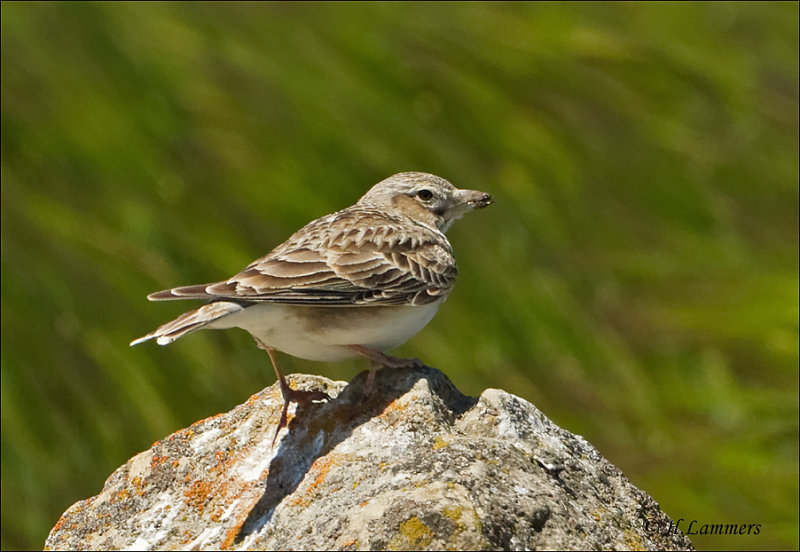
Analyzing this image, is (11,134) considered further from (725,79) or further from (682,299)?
(725,79)

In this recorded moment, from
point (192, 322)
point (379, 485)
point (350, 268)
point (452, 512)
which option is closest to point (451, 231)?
point (350, 268)

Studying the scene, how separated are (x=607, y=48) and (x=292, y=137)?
11.2 m

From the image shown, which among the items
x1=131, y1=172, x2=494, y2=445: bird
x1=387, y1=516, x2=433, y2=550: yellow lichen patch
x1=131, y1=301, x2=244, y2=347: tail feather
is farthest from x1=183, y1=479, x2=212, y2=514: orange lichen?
x1=387, y1=516, x2=433, y2=550: yellow lichen patch

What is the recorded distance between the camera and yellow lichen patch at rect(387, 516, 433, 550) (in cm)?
641

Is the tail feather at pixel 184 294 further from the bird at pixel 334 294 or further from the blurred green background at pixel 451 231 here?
the blurred green background at pixel 451 231

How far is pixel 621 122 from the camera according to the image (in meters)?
28.3

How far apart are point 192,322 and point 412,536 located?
2025 mm

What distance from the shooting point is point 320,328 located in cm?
819

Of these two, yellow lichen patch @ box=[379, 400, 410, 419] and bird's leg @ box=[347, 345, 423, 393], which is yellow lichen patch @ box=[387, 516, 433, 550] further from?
bird's leg @ box=[347, 345, 423, 393]

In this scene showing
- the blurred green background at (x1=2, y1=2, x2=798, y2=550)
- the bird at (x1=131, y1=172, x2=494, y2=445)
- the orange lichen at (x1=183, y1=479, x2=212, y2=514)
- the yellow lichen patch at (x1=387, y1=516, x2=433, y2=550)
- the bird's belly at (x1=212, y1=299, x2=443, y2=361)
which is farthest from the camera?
the blurred green background at (x1=2, y1=2, x2=798, y2=550)

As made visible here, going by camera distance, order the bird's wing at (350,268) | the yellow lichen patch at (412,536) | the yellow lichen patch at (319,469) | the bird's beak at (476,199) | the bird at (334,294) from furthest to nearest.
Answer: the bird's beak at (476,199) → the bird's wing at (350,268) → the bird at (334,294) → the yellow lichen patch at (319,469) → the yellow lichen patch at (412,536)

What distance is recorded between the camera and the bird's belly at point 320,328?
26.5 feet

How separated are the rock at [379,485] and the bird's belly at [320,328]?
0.30 m

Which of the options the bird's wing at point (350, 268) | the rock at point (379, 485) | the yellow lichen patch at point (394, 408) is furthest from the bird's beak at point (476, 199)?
the yellow lichen patch at point (394, 408)
